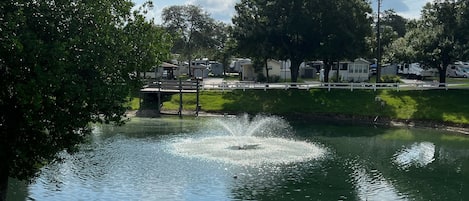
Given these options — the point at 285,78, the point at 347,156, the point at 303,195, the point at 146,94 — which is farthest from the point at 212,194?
the point at 285,78

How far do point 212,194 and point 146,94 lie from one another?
3951 cm

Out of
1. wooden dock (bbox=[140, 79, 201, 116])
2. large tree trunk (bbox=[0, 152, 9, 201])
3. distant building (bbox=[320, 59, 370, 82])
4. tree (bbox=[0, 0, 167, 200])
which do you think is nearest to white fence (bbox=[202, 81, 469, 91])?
wooden dock (bbox=[140, 79, 201, 116])

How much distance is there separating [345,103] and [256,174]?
31.8m

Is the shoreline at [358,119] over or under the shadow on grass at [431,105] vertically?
under

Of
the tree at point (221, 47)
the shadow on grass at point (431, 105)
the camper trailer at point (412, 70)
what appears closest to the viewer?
the shadow on grass at point (431, 105)

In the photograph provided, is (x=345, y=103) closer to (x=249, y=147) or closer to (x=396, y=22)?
(x=249, y=147)

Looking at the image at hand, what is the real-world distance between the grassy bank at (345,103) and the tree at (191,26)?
44.5 metres

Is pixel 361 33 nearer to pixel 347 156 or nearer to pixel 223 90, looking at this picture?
pixel 223 90

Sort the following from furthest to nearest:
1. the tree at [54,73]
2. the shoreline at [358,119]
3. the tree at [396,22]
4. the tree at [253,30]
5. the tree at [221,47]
A: the tree at [396,22]
the tree at [221,47]
the tree at [253,30]
the shoreline at [358,119]
the tree at [54,73]

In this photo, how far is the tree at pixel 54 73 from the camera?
554 inches

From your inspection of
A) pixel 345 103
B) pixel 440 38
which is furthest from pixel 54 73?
pixel 440 38

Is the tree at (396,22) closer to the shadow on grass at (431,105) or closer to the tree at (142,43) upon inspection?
the shadow on grass at (431,105)

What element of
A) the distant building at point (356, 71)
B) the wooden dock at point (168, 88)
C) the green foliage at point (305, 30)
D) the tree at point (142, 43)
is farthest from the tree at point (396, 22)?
the tree at point (142, 43)

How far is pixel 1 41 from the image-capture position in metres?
13.8
